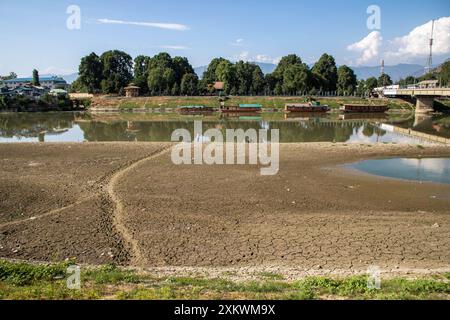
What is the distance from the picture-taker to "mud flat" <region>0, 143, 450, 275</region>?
12.0 metres

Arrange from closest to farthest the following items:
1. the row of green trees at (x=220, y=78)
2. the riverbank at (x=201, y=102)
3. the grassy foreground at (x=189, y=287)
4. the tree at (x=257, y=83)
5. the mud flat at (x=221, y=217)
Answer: the grassy foreground at (x=189, y=287), the mud flat at (x=221, y=217), the riverbank at (x=201, y=102), the row of green trees at (x=220, y=78), the tree at (x=257, y=83)

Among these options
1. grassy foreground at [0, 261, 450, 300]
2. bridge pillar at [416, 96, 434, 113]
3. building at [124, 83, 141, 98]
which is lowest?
grassy foreground at [0, 261, 450, 300]

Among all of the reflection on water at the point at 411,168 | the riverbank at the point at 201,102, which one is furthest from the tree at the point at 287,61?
the reflection on water at the point at 411,168

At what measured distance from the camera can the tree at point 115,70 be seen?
126062 millimetres

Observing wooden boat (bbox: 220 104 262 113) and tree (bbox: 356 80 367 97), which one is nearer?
wooden boat (bbox: 220 104 262 113)

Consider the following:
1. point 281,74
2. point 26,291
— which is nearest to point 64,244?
point 26,291

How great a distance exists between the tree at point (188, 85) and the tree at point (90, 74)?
32.0 m

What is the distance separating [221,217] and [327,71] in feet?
401

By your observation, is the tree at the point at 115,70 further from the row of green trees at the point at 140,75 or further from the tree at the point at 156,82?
the tree at the point at 156,82

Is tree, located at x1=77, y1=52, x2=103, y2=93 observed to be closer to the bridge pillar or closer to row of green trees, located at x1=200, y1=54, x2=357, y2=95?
row of green trees, located at x1=200, y1=54, x2=357, y2=95

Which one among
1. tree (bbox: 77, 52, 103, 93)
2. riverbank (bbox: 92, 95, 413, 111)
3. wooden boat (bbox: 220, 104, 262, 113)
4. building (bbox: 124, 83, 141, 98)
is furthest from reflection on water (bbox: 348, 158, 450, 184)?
tree (bbox: 77, 52, 103, 93)

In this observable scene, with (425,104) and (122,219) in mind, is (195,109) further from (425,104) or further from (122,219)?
(122,219)

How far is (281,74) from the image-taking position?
427ft
